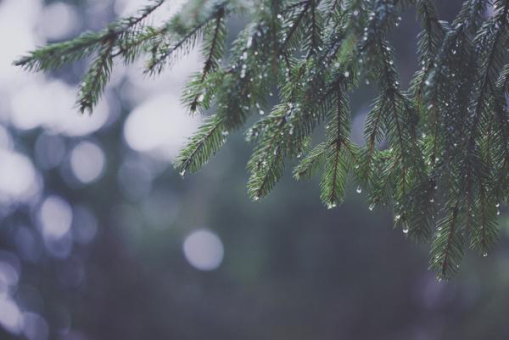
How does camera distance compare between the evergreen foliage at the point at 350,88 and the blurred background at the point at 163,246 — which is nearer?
the evergreen foliage at the point at 350,88

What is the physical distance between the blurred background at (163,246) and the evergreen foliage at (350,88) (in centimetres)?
785

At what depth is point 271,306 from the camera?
11.5m

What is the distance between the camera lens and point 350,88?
1.55 m

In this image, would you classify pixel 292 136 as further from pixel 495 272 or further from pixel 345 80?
pixel 495 272

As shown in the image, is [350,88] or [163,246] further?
[163,246]

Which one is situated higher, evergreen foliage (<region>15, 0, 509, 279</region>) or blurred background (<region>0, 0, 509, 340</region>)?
blurred background (<region>0, 0, 509, 340</region>)

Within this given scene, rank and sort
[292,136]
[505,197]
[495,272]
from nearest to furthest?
[292,136] < [505,197] < [495,272]

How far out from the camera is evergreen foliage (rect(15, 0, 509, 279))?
1.31m

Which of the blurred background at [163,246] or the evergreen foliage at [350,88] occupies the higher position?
the blurred background at [163,246]

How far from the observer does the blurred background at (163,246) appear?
32.9 feet

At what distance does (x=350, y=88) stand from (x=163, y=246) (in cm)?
1133

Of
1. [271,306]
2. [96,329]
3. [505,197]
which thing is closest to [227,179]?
[271,306]

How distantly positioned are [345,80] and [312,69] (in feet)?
0.34

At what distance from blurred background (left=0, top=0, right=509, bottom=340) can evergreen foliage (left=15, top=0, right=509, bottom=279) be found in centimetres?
785
